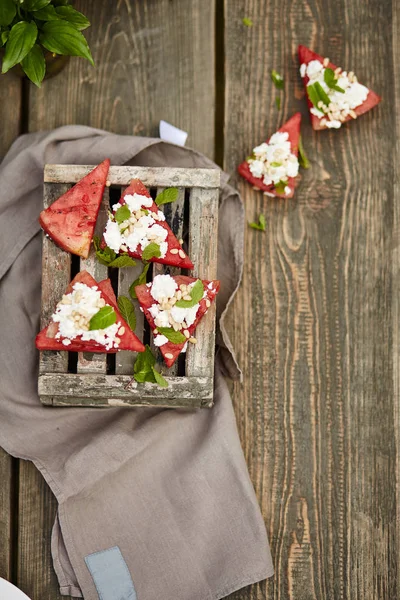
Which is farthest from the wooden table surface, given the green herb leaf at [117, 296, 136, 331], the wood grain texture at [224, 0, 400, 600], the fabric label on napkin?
the green herb leaf at [117, 296, 136, 331]

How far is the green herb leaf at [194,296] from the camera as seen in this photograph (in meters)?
1.36

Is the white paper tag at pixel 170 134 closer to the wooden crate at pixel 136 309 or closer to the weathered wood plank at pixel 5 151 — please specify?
the wooden crate at pixel 136 309

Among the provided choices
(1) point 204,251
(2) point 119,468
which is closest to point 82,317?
(1) point 204,251

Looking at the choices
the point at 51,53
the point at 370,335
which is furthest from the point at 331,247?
the point at 51,53

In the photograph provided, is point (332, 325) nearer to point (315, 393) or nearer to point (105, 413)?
point (315, 393)

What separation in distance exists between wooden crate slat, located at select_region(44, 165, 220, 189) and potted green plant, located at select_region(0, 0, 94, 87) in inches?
7.7

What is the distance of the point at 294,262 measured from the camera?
166 cm

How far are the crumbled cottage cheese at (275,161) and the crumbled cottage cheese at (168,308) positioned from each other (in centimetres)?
42

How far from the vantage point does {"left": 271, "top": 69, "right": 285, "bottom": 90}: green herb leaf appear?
1675mm

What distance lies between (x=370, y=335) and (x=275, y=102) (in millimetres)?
656

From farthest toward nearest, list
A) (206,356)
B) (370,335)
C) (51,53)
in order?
(370,335) < (51,53) < (206,356)

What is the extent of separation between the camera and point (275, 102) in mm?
1684

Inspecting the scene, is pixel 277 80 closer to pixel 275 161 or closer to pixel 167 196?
pixel 275 161

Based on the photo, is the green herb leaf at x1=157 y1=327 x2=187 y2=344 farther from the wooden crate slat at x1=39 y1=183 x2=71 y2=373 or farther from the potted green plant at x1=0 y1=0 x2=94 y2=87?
the potted green plant at x1=0 y1=0 x2=94 y2=87
